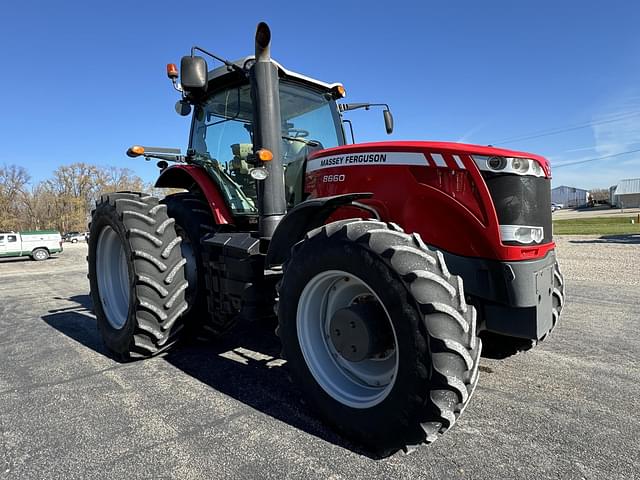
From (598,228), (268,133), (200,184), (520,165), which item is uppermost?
(268,133)

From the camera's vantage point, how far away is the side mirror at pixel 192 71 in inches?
117

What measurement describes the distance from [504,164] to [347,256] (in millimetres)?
1035

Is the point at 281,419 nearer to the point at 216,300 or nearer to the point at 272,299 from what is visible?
the point at 272,299

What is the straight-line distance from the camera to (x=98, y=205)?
3928mm

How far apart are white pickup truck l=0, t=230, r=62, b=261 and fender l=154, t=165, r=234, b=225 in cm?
1977

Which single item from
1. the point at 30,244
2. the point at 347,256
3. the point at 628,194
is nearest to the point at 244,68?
the point at 347,256

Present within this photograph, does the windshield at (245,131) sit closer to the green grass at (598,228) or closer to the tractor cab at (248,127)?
the tractor cab at (248,127)

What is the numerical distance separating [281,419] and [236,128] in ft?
8.58

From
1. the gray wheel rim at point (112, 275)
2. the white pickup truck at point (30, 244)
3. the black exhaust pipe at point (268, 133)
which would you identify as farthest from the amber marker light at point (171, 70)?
the white pickup truck at point (30, 244)

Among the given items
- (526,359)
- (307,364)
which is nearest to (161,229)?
(307,364)

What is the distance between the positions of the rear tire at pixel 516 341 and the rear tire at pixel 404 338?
4.19ft

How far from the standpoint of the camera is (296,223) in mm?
2736

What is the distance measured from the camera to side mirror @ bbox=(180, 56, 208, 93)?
2.97 metres

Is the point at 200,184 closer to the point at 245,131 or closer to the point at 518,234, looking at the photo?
the point at 245,131
